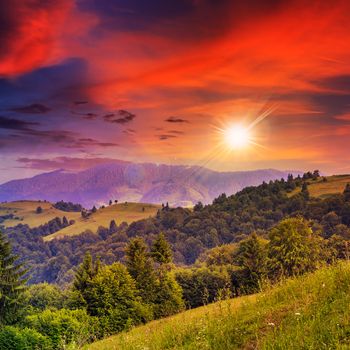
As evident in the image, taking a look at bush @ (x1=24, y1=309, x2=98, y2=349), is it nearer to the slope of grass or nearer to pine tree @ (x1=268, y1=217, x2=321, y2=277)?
pine tree @ (x1=268, y1=217, x2=321, y2=277)

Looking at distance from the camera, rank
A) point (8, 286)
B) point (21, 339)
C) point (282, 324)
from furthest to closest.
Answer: point (8, 286) → point (21, 339) → point (282, 324)

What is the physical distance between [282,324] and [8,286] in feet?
236

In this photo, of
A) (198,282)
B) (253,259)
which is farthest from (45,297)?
(253,259)

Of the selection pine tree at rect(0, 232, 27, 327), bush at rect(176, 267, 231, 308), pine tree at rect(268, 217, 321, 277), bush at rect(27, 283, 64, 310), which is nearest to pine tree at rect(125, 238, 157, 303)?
bush at rect(176, 267, 231, 308)

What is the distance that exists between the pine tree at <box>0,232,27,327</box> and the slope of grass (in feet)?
211

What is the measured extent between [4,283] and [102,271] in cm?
2038

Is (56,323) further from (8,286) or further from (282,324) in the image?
(282,324)

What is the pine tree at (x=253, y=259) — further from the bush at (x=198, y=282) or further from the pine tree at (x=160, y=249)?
the pine tree at (x=160, y=249)

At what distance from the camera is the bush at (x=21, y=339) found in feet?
191

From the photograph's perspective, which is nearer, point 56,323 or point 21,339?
point 21,339

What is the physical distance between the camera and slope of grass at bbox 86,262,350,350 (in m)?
8.33

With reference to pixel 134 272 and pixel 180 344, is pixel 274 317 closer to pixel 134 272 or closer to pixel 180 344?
pixel 180 344

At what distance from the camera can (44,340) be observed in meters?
61.5

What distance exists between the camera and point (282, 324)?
9.63 meters
